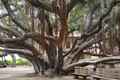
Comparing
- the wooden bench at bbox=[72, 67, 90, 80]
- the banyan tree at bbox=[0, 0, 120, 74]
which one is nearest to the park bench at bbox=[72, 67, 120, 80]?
the wooden bench at bbox=[72, 67, 90, 80]

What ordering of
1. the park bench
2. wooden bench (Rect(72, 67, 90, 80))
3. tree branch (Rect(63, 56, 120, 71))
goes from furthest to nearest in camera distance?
wooden bench (Rect(72, 67, 90, 80))
tree branch (Rect(63, 56, 120, 71))
the park bench

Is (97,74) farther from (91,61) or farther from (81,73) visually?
(81,73)

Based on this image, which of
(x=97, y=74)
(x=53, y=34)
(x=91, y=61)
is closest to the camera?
(x=97, y=74)

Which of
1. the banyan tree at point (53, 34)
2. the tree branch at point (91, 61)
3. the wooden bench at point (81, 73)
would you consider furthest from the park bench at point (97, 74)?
the banyan tree at point (53, 34)

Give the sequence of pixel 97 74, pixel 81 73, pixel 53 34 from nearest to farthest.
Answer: pixel 97 74, pixel 81 73, pixel 53 34

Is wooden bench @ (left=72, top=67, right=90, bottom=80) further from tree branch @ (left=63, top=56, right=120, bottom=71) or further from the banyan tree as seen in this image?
the banyan tree

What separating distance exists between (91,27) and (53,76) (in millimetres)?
3185

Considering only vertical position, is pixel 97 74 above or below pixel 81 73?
above

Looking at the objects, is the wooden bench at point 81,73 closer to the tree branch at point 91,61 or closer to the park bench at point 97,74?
the park bench at point 97,74

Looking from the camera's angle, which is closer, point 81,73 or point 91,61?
point 91,61

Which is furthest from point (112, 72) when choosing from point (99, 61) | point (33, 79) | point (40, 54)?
point (40, 54)

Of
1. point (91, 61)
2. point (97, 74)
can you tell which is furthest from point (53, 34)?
point (97, 74)

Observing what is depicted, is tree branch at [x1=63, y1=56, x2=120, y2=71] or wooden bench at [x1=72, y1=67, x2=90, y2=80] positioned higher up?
tree branch at [x1=63, y1=56, x2=120, y2=71]

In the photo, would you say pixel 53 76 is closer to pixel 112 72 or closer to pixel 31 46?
pixel 31 46
